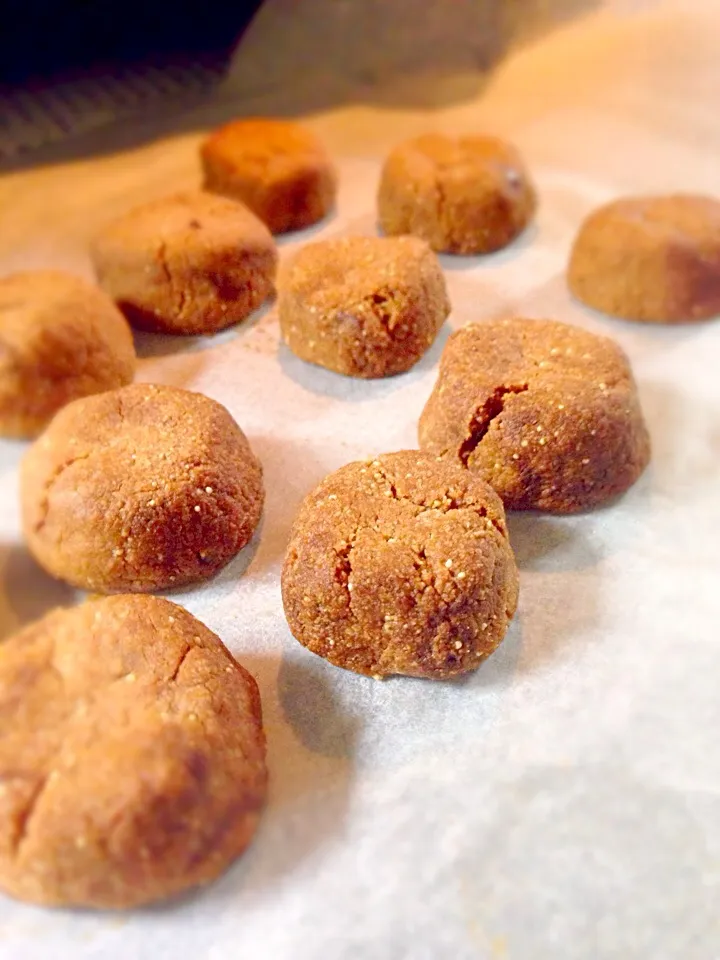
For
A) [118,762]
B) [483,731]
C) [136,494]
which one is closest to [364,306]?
[136,494]

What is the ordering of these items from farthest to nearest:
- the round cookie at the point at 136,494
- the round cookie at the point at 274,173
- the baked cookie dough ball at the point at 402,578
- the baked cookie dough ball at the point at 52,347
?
the round cookie at the point at 274,173 → the baked cookie dough ball at the point at 52,347 → the round cookie at the point at 136,494 → the baked cookie dough ball at the point at 402,578

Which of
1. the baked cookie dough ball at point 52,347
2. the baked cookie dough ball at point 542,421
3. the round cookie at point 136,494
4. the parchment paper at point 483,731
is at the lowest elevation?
the parchment paper at point 483,731

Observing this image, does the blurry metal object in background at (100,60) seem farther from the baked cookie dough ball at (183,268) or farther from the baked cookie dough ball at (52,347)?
the baked cookie dough ball at (52,347)

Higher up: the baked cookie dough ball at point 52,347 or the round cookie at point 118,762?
the baked cookie dough ball at point 52,347

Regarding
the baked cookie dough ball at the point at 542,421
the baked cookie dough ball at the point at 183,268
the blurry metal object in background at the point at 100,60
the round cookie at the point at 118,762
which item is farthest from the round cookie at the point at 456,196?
the round cookie at the point at 118,762

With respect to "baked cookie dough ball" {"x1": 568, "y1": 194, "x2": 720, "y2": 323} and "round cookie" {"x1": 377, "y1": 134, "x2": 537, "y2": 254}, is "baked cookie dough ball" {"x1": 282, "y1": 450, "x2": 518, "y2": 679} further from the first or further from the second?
"round cookie" {"x1": 377, "y1": 134, "x2": 537, "y2": 254}

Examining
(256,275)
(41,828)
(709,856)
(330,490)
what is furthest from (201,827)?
(256,275)
